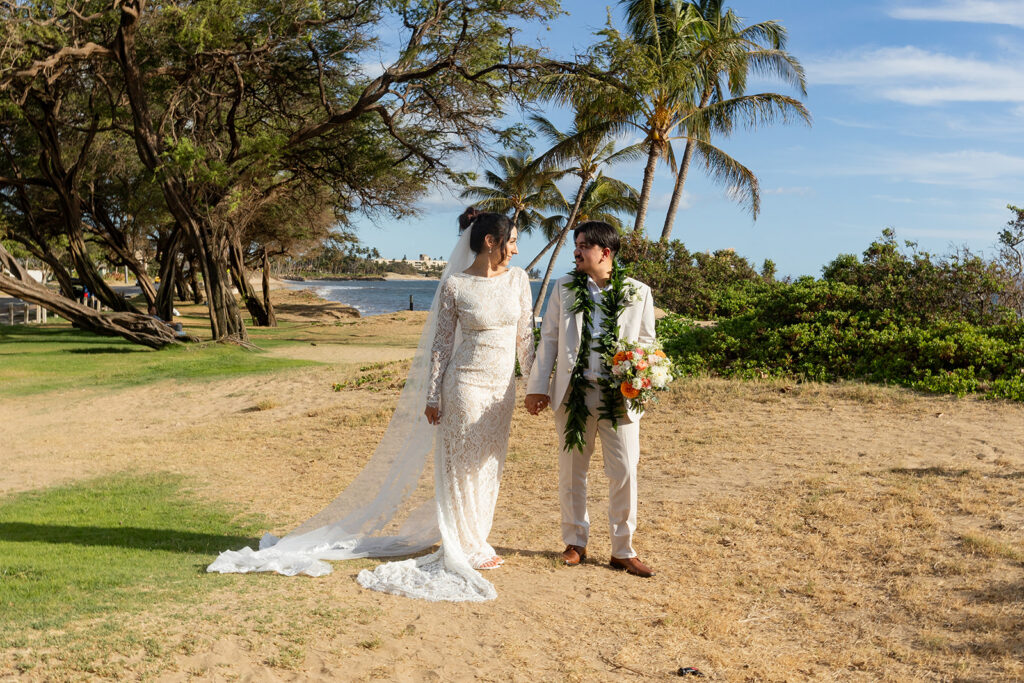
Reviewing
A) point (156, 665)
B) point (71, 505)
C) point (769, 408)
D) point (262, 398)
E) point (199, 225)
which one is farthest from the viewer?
point (199, 225)

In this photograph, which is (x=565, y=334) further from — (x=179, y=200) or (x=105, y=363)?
(x=179, y=200)

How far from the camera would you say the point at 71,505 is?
24.3ft

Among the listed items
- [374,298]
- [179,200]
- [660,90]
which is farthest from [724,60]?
[374,298]

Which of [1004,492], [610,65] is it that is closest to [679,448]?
[1004,492]

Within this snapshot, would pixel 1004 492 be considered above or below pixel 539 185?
below

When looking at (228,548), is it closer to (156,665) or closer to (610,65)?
(156,665)

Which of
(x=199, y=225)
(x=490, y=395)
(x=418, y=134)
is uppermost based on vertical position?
(x=418, y=134)

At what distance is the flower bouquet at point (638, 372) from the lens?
4.86 meters

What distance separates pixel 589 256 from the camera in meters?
5.18

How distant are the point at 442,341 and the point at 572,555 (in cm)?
164

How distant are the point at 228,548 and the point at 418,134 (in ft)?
57.7

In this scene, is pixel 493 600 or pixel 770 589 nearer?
pixel 493 600

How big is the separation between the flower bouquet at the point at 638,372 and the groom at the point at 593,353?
9cm

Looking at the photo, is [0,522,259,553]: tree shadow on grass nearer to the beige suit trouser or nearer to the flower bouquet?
the beige suit trouser
